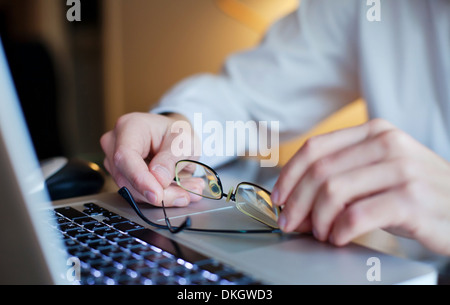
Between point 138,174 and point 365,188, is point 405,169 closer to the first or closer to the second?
point 365,188

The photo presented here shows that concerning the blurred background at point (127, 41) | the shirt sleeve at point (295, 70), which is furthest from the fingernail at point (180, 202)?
the blurred background at point (127, 41)

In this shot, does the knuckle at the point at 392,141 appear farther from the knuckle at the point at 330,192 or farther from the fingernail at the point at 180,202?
the fingernail at the point at 180,202

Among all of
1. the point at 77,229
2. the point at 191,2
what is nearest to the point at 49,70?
the point at 191,2

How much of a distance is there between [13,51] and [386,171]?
1438mm

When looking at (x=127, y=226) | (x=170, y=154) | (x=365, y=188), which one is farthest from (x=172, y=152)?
(x=365, y=188)

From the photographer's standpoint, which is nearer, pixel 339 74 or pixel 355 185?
pixel 355 185

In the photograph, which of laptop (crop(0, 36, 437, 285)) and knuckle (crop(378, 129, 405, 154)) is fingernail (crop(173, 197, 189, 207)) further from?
knuckle (crop(378, 129, 405, 154))

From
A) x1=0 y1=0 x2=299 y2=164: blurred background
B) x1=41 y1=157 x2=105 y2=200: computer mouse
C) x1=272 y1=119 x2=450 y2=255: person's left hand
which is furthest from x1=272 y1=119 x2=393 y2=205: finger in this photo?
x1=0 y1=0 x2=299 y2=164: blurred background

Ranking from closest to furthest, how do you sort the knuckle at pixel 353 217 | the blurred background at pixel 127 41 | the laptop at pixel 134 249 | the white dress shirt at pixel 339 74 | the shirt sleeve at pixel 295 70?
the laptop at pixel 134 249
the knuckle at pixel 353 217
the white dress shirt at pixel 339 74
the shirt sleeve at pixel 295 70
the blurred background at pixel 127 41

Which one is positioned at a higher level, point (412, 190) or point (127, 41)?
point (127, 41)

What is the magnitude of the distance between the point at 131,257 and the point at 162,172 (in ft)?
0.49

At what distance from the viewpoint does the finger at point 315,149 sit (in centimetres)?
36

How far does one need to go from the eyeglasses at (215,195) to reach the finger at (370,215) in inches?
2.4

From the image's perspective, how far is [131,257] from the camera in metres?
0.31
